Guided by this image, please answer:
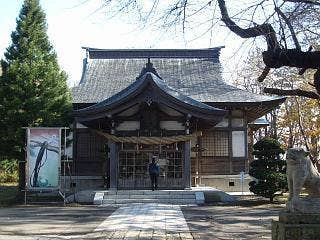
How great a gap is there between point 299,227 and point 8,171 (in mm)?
32108

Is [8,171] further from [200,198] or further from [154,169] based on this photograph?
[200,198]

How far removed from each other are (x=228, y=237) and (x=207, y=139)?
1517cm

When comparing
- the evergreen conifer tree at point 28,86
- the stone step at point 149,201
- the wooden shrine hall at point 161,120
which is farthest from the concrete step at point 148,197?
the evergreen conifer tree at point 28,86

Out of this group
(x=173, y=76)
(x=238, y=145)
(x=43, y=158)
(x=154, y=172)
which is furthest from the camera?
(x=173, y=76)

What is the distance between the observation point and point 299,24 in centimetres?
→ 916

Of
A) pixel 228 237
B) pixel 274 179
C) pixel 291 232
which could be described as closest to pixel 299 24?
pixel 291 232

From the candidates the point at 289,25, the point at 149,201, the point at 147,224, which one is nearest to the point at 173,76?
the point at 149,201

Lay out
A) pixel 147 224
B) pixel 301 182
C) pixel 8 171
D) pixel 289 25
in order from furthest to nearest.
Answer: pixel 8 171
pixel 147 224
pixel 301 182
pixel 289 25

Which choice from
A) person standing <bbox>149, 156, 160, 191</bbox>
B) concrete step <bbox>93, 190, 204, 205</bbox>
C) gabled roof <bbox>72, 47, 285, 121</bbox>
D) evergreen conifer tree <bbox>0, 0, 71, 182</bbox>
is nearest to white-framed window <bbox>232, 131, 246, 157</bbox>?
gabled roof <bbox>72, 47, 285, 121</bbox>

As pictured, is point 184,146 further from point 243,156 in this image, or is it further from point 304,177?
point 304,177

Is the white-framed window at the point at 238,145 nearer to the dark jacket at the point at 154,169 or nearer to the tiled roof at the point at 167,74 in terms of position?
the tiled roof at the point at 167,74

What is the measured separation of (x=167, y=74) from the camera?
102 feet

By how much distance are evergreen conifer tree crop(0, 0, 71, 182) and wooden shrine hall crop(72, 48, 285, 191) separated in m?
1.42

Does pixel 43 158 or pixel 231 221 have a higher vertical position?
pixel 43 158
